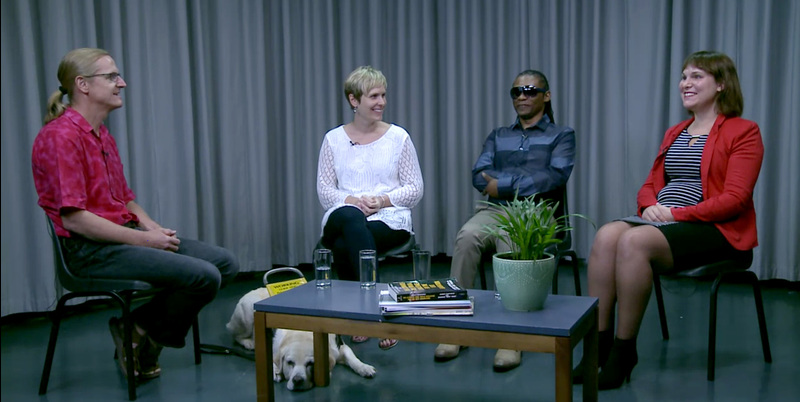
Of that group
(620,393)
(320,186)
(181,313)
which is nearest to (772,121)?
(620,393)

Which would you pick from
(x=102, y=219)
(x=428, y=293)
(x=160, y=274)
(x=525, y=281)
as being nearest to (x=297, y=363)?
(x=160, y=274)

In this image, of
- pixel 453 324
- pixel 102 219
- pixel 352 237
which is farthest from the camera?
pixel 352 237

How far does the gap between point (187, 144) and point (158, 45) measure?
0.56 m

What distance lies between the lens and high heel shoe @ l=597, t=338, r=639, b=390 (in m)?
2.23

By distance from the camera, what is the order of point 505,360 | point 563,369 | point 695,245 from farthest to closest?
point 505,360 → point 695,245 → point 563,369

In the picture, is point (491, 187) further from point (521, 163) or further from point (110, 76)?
point (110, 76)

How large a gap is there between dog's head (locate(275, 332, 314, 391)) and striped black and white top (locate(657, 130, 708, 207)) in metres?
1.46

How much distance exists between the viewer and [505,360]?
2.46 meters

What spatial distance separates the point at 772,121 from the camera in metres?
3.66

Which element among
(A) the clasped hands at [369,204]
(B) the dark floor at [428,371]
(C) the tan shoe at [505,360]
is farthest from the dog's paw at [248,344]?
(C) the tan shoe at [505,360]

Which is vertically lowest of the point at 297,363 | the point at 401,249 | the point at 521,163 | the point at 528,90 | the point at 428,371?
the point at 428,371

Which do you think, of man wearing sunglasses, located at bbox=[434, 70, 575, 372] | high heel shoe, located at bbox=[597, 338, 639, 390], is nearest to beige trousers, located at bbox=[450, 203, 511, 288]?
man wearing sunglasses, located at bbox=[434, 70, 575, 372]

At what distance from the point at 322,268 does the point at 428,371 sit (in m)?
0.61

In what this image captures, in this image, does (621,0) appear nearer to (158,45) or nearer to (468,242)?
(468,242)
